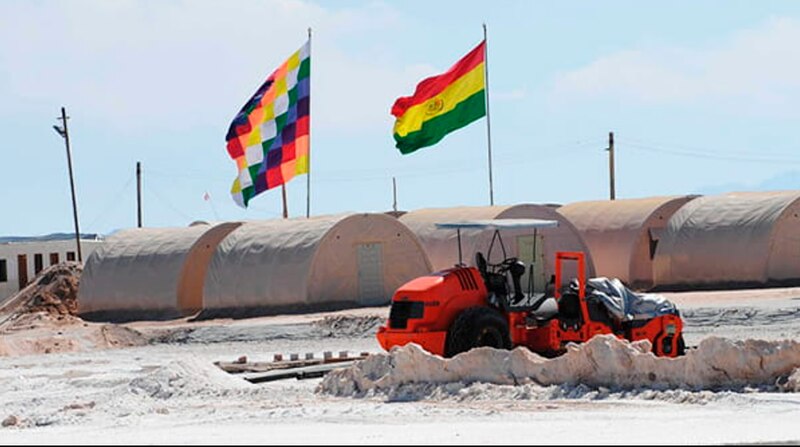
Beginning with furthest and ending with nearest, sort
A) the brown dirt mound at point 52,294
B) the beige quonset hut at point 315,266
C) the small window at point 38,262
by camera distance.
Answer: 1. the small window at point 38,262
2. the brown dirt mound at point 52,294
3. the beige quonset hut at point 315,266

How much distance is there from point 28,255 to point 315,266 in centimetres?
2276

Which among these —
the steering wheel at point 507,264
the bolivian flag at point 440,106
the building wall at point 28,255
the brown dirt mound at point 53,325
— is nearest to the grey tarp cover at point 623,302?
the steering wheel at point 507,264

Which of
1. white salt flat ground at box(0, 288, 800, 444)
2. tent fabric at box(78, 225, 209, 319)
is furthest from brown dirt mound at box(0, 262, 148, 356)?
white salt flat ground at box(0, 288, 800, 444)

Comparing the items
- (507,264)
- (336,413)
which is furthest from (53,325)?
(336,413)

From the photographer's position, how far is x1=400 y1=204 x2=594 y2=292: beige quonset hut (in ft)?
126

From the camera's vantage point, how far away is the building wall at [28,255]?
174 ft

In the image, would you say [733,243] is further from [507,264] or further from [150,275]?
[507,264]

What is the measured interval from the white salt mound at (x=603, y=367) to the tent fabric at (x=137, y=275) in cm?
2128

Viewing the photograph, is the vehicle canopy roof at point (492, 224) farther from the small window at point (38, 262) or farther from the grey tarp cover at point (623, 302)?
the small window at point (38, 262)

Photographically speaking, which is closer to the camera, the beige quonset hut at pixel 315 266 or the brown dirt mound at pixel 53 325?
the brown dirt mound at pixel 53 325

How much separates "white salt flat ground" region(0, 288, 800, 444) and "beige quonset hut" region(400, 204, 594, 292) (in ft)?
51.1

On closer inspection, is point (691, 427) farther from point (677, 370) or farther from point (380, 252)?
point (380, 252)

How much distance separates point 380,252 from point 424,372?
19660 millimetres


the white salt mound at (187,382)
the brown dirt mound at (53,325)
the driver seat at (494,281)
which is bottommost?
the brown dirt mound at (53,325)
